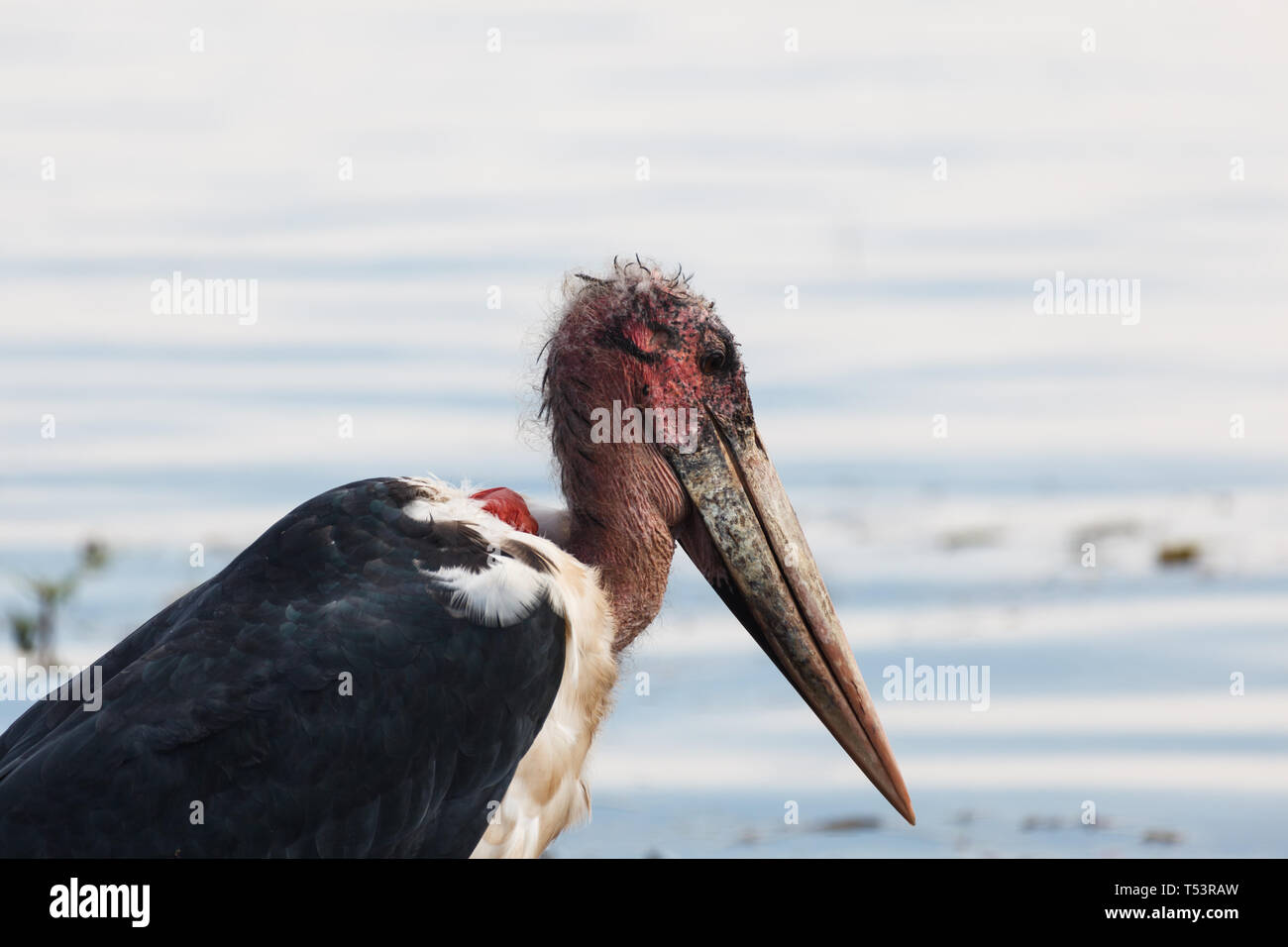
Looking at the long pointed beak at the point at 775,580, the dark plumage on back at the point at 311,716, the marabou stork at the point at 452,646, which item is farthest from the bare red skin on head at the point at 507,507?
the long pointed beak at the point at 775,580

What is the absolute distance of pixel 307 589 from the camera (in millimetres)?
4648

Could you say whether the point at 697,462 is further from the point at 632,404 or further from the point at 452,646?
the point at 452,646

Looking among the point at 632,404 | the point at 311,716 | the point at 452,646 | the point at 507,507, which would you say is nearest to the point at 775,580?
the point at 632,404

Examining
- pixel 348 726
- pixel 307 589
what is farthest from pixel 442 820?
pixel 307 589

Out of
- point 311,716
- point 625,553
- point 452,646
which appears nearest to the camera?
point 311,716

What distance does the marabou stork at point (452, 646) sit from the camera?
4.38 m

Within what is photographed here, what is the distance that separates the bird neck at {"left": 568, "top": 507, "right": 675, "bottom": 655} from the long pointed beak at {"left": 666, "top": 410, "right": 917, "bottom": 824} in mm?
167

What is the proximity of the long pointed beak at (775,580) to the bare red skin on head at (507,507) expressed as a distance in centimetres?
46

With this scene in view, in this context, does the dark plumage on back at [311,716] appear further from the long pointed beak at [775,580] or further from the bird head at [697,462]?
the long pointed beak at [775,580]

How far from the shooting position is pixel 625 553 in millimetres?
5133

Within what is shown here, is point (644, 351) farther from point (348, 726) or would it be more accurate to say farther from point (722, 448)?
point (348, 726)

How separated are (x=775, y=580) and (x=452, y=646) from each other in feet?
3.50

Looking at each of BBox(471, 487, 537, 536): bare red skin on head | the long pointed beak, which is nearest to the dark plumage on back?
BBox(471, 487, 537, 536): bare red skin on head

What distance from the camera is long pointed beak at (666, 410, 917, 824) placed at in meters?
5.20
